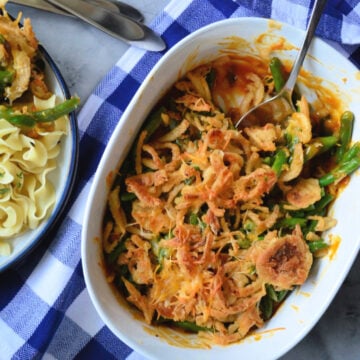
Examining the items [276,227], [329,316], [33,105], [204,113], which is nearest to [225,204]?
[276,227]

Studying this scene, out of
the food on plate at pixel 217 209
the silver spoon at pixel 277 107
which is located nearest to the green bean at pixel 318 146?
the food on plate at pixel 217 209

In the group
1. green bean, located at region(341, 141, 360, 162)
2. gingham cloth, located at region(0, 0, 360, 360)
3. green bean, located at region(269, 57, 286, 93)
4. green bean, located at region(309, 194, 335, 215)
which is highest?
green bean, located at region(269, 57, 286, 93)

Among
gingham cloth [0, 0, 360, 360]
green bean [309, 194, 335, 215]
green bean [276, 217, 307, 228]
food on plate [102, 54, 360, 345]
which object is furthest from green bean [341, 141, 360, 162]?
gingham cloth [0, 0, 360, 360]

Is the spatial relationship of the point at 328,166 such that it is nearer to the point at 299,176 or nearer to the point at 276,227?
the point at 299,176

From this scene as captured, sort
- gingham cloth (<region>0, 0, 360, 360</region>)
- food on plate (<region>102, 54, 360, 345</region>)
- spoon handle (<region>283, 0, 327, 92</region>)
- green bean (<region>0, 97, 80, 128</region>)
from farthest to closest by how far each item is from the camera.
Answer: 1. gingham cloth (<region>0, 0, 360, 360</region>)
2. green bean (<region>0, 97, 80, 128</region>)
3. food on plate (<region>102, 54, 360, 345</region>)
4. spoon handle (<region>283, 0, 327, 92</region>)

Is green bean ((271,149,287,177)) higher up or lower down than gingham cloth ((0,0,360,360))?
higher up

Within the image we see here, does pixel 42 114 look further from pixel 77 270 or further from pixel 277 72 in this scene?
pixel 277 72

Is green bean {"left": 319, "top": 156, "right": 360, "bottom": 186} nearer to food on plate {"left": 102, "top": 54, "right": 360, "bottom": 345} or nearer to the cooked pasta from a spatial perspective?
food on plate {"left": 102, "top": 54, "right": 360, "bottom": 345}

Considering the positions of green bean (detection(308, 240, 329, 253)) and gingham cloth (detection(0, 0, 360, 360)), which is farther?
gingham cloth (detection(0, 0, 360, 360))
